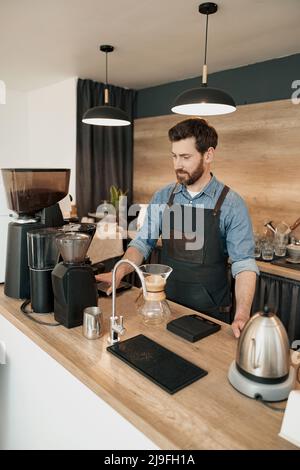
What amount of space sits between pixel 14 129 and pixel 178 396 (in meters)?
5.31

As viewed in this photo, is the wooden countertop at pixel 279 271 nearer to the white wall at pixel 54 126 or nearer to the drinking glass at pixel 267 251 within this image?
the drinking glass at pixel 267 251

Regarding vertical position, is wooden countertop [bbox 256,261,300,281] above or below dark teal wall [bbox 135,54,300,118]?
below

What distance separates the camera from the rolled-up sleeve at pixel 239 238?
1.68 metres

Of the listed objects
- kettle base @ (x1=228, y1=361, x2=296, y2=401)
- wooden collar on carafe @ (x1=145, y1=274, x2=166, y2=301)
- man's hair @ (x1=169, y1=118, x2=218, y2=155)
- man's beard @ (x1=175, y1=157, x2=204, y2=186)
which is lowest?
kettle base @ (x1=228, y1=361, x2=296, y2=401)

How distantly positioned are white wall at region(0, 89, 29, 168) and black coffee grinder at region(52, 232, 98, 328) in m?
4.53

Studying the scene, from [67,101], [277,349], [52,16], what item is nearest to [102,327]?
[277,349]

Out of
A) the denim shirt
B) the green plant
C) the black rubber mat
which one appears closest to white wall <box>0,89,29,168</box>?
the green plant

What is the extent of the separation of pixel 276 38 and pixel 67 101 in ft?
8.71

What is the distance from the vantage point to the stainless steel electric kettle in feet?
3.03

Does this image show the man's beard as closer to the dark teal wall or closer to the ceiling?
the ceiling

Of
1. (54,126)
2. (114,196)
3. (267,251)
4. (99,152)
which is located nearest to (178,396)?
(267,251)

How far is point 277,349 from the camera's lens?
92cm

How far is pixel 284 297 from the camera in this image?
273 cm

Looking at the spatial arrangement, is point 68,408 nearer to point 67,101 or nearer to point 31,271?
point 31,271
